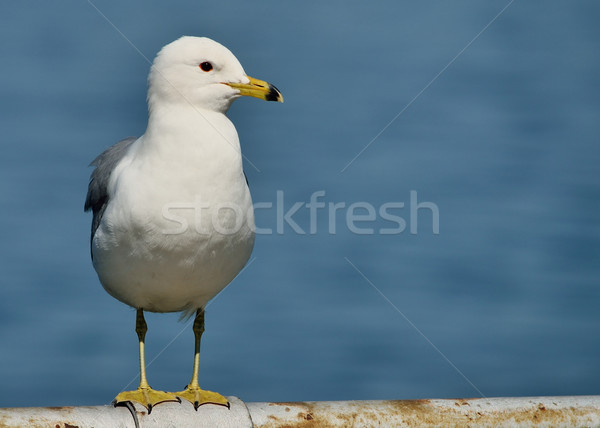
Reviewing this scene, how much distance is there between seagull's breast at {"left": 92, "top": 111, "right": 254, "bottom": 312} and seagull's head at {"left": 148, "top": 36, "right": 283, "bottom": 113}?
3.1 inches

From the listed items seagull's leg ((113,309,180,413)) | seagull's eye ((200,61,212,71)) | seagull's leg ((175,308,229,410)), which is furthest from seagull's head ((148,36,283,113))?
seagull's leg ((113,309,180,413))

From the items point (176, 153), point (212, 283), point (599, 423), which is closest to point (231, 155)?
point (176, 153)

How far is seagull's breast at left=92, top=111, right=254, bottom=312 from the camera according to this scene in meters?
3.84

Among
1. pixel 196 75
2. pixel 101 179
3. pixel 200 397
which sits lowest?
pixel 200 397

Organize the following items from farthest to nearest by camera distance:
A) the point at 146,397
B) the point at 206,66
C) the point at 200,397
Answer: the point at 206,66 → the point at 200,397 → the point at 146,397

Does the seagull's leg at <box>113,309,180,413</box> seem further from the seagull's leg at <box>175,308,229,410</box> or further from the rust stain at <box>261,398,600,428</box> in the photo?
the rust stain at <box>261,398,600,428</box>

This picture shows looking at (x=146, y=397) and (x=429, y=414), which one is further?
(x=146, y=397)

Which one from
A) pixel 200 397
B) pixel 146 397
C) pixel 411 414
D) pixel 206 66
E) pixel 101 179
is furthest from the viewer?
pixel 101 179

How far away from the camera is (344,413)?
3.23m

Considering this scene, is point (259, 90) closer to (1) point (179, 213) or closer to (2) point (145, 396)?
(1) point (179, 213)

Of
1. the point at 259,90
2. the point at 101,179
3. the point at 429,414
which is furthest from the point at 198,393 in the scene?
the point at 259,90

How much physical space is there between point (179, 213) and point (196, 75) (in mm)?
572

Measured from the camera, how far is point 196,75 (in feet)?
13.2

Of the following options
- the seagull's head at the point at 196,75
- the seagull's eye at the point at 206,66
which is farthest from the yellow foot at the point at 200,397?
the seagull's eye at the point at 206,66
